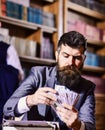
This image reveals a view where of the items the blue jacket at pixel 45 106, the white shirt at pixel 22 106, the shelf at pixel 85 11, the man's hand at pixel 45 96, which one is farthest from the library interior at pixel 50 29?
the man's hand at pixel 45 96

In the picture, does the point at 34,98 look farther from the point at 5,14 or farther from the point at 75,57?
the point at 5,14

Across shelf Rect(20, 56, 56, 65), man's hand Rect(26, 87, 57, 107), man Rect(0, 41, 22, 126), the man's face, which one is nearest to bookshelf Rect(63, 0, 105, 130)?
shelf Rect(20, 56, 56, 65)

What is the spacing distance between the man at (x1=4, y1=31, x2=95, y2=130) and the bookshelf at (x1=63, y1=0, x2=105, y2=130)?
231 centimetres

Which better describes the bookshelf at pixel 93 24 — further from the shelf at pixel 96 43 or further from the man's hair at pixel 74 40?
the man's hair at pixel 74 40


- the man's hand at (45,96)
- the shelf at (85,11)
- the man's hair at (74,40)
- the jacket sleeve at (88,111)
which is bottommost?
the jacket sleeve at (88,111)

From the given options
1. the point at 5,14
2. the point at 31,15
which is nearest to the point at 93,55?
the point at 31,15

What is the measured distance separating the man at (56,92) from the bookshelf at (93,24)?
91.1 inches

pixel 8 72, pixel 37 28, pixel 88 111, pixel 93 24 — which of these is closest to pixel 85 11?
pixel 93 24

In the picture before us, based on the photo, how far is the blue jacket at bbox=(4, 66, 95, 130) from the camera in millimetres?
1521

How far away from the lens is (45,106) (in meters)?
1.59

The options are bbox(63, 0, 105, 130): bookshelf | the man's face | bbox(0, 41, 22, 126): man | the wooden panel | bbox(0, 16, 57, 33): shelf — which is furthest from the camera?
the wooden panel

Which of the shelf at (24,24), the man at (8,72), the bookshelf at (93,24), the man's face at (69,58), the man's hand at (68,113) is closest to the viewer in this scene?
the man's hand at (68,113)

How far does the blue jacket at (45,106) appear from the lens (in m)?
1.52

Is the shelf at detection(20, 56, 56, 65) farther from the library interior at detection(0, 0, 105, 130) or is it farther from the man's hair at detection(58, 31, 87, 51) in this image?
the man's hair at detection(58, 31, 87, 51)
